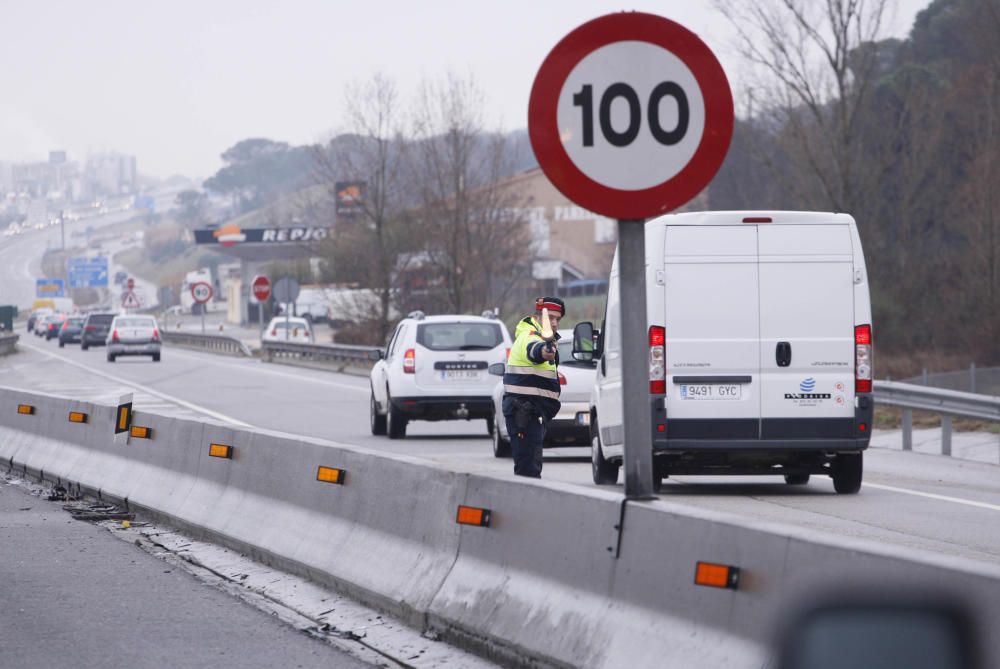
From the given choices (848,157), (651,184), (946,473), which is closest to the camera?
(651,184)

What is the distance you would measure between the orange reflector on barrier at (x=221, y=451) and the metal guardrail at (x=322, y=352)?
28922 mm

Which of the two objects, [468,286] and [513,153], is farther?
[513,153]

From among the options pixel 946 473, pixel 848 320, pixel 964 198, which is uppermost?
pixel 964 198

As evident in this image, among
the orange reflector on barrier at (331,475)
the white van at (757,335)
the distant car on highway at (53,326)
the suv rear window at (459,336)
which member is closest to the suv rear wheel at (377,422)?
the suv rear window at (459,336)

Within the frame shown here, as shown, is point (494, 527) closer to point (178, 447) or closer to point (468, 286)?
point (178, 447)

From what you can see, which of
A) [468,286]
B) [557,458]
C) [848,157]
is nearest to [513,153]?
[468,286]

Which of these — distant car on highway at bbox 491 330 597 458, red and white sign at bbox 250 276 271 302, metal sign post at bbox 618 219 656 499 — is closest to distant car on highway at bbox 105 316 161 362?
red and white sign at bbox 250 276 271 302

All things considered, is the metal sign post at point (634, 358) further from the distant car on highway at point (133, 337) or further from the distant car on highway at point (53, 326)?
the distant car on highway at point (53, 326)

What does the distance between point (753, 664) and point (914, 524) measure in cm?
726

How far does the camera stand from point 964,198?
5475cm

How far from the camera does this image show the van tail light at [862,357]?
42.1 feet

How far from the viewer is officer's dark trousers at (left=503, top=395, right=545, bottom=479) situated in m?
12.4

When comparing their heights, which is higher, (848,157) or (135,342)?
(848,157)

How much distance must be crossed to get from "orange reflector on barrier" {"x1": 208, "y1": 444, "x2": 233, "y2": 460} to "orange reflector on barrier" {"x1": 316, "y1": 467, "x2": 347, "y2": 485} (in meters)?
1.87
